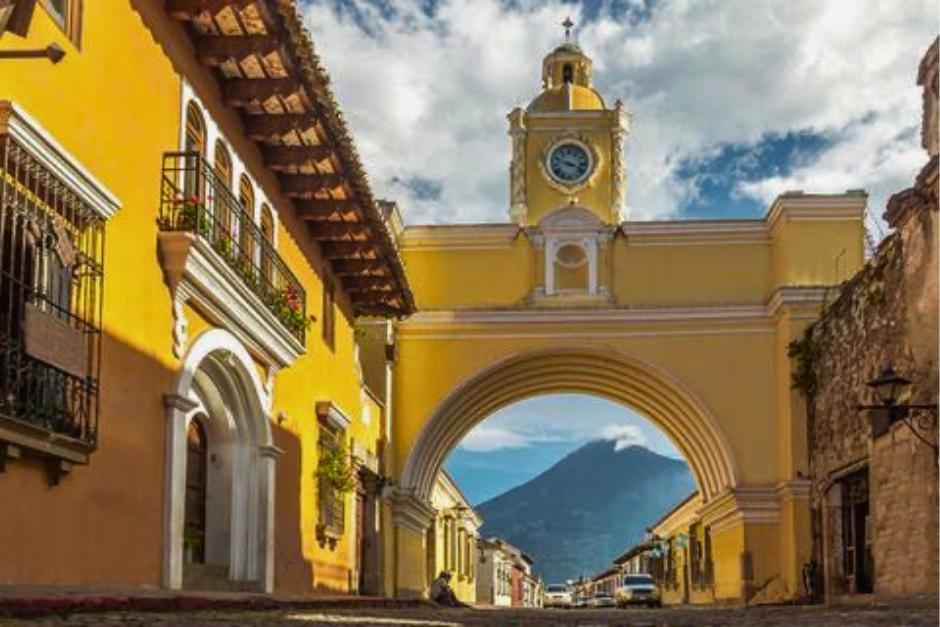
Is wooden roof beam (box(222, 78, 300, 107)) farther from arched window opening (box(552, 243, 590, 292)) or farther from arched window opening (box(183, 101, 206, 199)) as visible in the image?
arched window opening (box(552, 243, 590, 292))

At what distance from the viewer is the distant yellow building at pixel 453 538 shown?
1371 inches

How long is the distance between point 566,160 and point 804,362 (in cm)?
786

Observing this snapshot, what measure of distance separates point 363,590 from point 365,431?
2.56 m

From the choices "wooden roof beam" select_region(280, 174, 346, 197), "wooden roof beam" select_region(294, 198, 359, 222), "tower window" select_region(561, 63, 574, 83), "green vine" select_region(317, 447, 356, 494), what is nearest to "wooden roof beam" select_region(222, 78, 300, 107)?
"wooden roof beam" select_region(280, 174, 346, 197)

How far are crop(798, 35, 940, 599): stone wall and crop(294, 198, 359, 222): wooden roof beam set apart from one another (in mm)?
6245

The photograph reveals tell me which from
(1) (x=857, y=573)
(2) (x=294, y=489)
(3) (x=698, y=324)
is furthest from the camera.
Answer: (3) (x=698, y=324)

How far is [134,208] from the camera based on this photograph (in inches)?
394

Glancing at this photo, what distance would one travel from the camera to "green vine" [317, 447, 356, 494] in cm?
1777

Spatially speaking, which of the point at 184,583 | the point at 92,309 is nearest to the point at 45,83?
the point at 92,309

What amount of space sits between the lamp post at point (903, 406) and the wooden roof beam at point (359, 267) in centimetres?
785

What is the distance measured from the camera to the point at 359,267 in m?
20.0

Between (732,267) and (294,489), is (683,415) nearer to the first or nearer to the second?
(732,267)

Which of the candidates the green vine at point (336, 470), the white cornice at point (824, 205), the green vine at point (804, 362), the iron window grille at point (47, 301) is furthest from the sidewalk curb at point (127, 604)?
the white cornice at point (824, 205)

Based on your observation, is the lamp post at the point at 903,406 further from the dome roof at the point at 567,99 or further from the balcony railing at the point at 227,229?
the dome roof at the point at 567,99
